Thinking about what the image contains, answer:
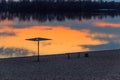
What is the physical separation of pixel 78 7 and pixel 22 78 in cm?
11292

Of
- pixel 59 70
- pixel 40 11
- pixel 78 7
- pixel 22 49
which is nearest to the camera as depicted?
pixel 59 70

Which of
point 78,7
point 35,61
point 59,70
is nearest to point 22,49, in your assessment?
point 35,61

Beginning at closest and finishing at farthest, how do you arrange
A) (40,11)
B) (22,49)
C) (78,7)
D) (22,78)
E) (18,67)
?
(22,78)
(18,67)
(22,49)
(40,11)
(78,7)

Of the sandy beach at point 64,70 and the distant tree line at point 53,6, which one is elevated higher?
the sandy beach at point 64,70

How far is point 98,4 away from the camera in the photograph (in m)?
141

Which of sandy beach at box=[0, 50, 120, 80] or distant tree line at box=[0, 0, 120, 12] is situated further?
distant tree line at box=[0, 0, 120, 12]

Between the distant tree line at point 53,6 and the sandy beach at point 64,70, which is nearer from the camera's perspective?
the sandy beach at point 64,70

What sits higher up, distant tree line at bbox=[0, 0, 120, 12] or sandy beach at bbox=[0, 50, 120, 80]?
sandy beach at bbox=[0, 50, 120, 80]

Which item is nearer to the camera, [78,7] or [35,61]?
[35,61]

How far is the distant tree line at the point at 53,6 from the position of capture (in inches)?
4754

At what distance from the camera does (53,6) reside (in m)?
126

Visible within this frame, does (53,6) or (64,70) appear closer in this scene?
(64,70)

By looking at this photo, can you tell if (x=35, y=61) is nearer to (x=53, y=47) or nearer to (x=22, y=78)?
(x=22, y=78)

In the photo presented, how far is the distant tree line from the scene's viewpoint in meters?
121
